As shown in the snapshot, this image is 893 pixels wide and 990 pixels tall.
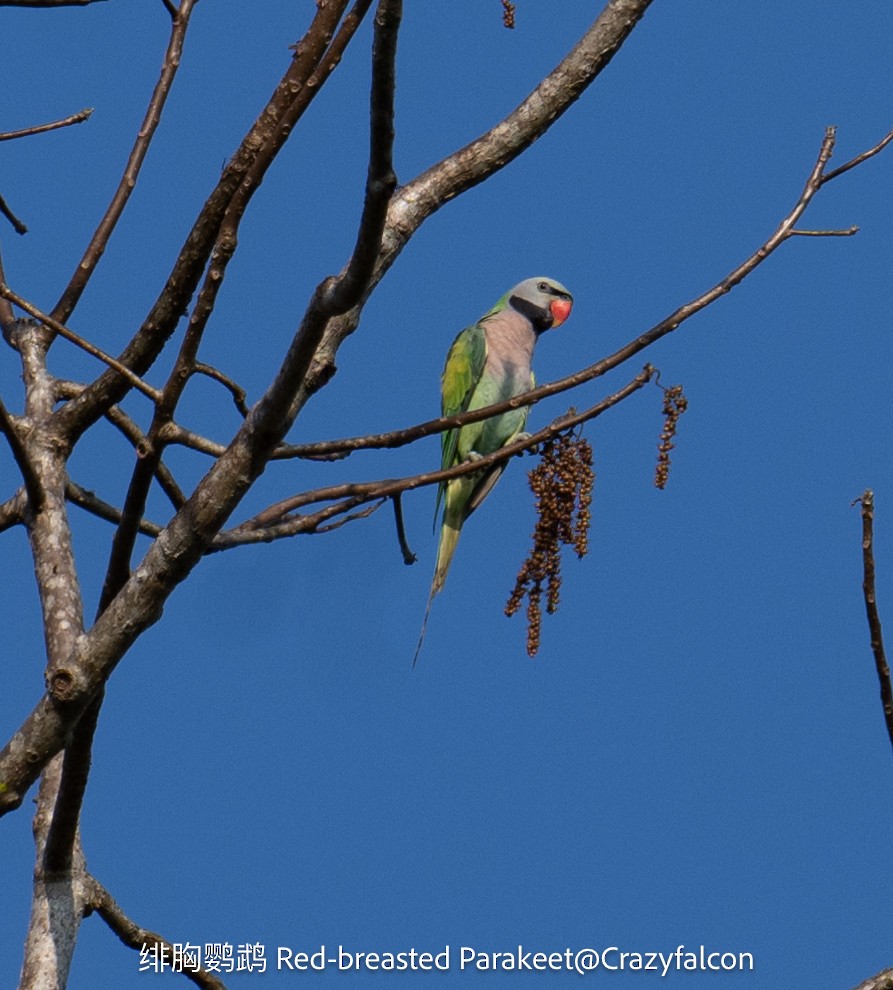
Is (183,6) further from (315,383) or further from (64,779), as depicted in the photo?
(64,779)

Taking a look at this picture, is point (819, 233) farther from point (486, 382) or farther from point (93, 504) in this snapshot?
point (486, 382)

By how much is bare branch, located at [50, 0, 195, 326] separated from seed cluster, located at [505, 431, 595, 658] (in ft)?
4.91

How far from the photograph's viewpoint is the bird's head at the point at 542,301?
6230 millimetres

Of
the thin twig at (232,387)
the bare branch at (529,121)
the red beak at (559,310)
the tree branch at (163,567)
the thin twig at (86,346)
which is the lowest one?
the tree branch at (163,567)

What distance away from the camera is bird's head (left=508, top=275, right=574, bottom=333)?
245 inches

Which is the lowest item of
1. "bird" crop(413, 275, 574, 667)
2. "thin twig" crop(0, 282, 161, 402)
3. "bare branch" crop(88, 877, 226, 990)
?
"bare branch" crop(88, 877, 226, 990)

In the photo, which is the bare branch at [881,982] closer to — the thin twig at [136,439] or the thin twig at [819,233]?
the thin twig at [819,233]

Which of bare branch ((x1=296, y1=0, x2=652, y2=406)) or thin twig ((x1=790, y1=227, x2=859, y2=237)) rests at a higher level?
bare branch ((x1=296, y1=0, x2=652, y2=406))

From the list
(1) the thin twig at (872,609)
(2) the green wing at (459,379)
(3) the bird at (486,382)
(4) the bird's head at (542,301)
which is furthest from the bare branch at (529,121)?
(4) the bird's head at (542,301)

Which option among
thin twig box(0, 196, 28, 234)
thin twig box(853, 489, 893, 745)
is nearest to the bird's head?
thin twig box(0, 196, 28, 234)

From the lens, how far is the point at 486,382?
5637 millimetres

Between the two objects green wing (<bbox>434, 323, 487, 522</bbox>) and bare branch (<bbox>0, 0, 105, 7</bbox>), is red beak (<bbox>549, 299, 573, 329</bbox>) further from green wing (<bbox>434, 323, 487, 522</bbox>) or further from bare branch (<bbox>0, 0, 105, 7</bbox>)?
bare branch (<bbox>0, 0, 105, 7</bbox>)

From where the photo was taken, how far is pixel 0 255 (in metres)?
3.36

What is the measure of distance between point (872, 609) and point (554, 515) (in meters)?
0.84
